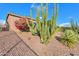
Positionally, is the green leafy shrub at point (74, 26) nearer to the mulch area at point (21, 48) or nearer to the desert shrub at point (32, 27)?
the mulch area at point (21, 48)

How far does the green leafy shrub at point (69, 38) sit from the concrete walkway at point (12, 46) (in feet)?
2.57

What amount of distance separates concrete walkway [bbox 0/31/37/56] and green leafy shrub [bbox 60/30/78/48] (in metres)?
0.78

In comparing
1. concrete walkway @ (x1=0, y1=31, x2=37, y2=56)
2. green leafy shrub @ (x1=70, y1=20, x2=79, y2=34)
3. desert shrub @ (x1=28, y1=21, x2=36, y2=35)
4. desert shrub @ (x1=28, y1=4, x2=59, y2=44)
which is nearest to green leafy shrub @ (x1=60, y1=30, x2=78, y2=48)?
green leafy shrub @ (x1=70, y1=20, x2=79, y2=34)

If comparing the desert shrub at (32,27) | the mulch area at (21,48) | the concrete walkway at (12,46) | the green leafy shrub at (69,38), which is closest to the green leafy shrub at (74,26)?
the green leafy shrub at (69,38)

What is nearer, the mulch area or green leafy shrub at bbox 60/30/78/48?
the mulch area

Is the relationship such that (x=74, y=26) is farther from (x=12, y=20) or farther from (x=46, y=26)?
(x=12, y=20)

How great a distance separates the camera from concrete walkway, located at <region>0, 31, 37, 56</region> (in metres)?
5.21

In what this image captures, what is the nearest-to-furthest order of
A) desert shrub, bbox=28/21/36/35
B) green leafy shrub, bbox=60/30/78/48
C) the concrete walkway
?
the concrete walkway < desert shrub, bbox=28/21/36/35 < green leafy shrub, bbox=60/30/78/48

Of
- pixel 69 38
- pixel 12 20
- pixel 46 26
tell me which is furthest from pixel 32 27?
pixel 69 38

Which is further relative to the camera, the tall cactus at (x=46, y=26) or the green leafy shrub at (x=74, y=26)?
the green leafy shrub at (x=74, y=26)

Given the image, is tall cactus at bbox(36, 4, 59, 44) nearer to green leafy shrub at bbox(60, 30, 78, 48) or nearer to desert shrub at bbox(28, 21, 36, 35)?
desert shrub at bbox(28, 21, 36, 35)

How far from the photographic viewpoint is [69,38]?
218 inches

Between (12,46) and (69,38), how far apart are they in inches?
50.2

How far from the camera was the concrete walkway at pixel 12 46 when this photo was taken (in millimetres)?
5207
